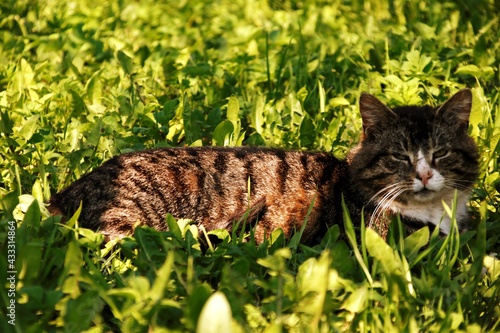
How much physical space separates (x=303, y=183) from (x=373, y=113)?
0.50 meters

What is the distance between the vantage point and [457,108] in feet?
12.5

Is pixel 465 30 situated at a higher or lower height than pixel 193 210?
higher

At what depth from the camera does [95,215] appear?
11.6 feet

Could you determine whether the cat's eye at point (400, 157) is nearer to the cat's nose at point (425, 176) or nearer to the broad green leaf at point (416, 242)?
the cat's nose at point (425, 176)

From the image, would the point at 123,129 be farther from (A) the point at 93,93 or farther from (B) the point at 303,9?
(B) the point at 303,9

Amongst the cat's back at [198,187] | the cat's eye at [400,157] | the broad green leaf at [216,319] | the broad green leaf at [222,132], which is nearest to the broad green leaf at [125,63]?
the broad green leaf at [222,132]

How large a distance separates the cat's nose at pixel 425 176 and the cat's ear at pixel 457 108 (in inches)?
13.5

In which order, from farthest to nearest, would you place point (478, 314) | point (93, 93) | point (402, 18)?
1. point (402, 18)
2. point (93, 93)
3. point (478, 314)

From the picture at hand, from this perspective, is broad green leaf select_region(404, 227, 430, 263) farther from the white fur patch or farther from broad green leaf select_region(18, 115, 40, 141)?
broad green leaf select_region(18, 115, 40, 141)

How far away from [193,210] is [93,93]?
59.3 inches

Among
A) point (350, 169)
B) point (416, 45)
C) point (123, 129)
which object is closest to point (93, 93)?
point (123, 129)

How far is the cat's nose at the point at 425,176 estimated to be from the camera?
3.61m

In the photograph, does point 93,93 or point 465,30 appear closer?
point 93,93

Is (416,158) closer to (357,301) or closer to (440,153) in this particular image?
(440,153)
